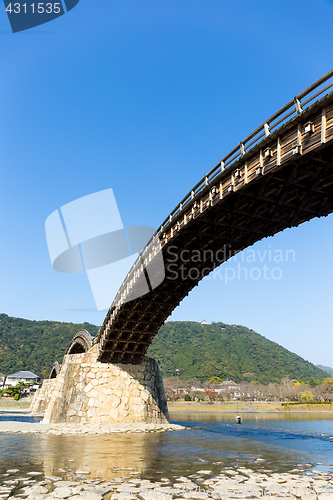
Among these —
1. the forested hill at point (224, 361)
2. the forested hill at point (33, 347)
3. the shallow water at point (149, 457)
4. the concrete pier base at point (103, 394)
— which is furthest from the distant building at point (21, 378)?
the shallow water at point (149, 457)

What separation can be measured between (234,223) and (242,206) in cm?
195

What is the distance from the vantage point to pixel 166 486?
1027 cm

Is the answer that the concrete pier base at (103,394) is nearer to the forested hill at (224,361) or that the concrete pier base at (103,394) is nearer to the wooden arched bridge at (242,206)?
the wooden arched bridge at (242,206)

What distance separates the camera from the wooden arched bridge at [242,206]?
13594mm

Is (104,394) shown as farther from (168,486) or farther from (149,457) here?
(168,486)

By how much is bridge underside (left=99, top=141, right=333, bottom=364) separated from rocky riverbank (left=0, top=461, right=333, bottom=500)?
11.4 m

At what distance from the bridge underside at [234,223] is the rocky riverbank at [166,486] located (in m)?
11.4

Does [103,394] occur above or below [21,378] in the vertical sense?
above

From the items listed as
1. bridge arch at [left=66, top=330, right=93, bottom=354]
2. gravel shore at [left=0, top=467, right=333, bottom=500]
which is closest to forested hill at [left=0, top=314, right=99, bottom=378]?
bridge arch at [left=66, top=330, right=93, bottom=354]

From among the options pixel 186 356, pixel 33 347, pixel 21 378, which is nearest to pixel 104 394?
Result: pixel 21 378

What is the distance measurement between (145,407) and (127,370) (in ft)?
13.0

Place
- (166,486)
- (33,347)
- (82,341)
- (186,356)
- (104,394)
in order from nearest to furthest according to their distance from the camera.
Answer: (166,486) → (104,394) → (82,341) → (33,347) → (186,356)

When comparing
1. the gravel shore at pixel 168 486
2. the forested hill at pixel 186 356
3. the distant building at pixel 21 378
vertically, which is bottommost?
the distant building at pixel 21 378

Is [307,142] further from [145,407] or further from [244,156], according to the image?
[145,407]
